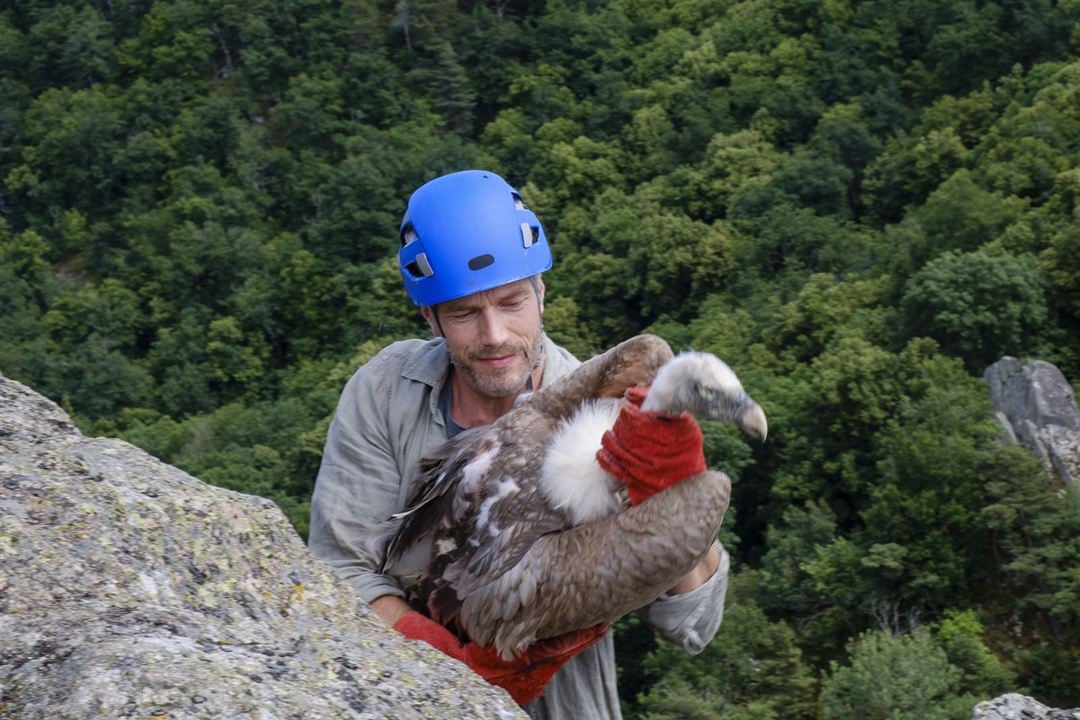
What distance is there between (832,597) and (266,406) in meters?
38.1

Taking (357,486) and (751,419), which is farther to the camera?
(357,486)

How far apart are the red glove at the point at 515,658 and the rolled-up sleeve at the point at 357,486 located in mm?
277

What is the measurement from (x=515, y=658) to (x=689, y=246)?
69.0 metres

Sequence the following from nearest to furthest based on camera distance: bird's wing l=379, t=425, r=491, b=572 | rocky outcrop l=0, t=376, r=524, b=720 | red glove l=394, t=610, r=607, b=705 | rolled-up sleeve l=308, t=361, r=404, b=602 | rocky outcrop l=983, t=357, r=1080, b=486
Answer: rocky outcrop l=0, t=376, r=524, b=720 < red glove l=394, t=610, r=607, b=705 < bird's wing l=379, t=425, r=491, b=572 < rolled-up sleeve l=308, t=361, r=404, b=602 < rocky outcrop l=983, t=357, r=1080, b=486

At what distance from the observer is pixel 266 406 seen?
6844cm

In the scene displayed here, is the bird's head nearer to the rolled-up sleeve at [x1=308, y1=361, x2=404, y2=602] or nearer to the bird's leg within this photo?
the bird's leg

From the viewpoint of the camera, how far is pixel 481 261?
5148mm

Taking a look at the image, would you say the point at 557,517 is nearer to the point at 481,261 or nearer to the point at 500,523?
the point at 500,523

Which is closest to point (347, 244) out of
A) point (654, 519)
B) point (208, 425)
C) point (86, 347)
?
point (86, 347)

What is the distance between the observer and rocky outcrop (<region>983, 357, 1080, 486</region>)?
124ft

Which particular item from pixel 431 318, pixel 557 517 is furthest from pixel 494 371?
pixel 557 517

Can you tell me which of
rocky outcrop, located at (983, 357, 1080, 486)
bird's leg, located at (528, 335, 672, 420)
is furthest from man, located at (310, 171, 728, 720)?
rocky outcrop, located at (983, 357, 1080, 486)

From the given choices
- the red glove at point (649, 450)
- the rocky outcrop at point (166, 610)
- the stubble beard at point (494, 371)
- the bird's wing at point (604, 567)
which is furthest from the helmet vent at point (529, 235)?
the rocky outcrop at point (166, 610)

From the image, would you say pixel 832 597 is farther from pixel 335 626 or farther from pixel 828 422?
pixel 335 626
